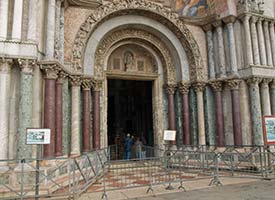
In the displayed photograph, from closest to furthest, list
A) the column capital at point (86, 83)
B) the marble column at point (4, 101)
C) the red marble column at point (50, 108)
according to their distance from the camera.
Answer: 1. the marble column at point (4, 101)
2. the red marble column at point (50, 108)
3. the column capital at point (86, 83)

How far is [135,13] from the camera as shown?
11.7m

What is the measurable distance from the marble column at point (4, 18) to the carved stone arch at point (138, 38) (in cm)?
427

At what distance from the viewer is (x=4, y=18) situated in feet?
24.7

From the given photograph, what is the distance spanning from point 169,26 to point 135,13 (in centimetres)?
190

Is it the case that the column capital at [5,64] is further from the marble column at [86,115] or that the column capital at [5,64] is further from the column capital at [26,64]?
the marble column at [86,115]

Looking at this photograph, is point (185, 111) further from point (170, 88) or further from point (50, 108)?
point (50, 108)

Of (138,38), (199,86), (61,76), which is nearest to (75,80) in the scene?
(61,76)

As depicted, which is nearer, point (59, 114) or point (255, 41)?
point (59, 114)

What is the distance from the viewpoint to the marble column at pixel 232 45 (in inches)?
458

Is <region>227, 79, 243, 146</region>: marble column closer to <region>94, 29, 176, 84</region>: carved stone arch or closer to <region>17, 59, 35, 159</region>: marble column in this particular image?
<region>94, 29, 176, 84</region>: carved stone arch

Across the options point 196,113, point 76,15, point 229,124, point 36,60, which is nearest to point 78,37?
point 76,15

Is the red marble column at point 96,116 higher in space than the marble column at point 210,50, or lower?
lower

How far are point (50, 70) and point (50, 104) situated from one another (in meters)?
1.14

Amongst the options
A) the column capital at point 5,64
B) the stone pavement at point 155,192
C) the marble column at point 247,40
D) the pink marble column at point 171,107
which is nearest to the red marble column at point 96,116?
the stone pavement at point 155,192
